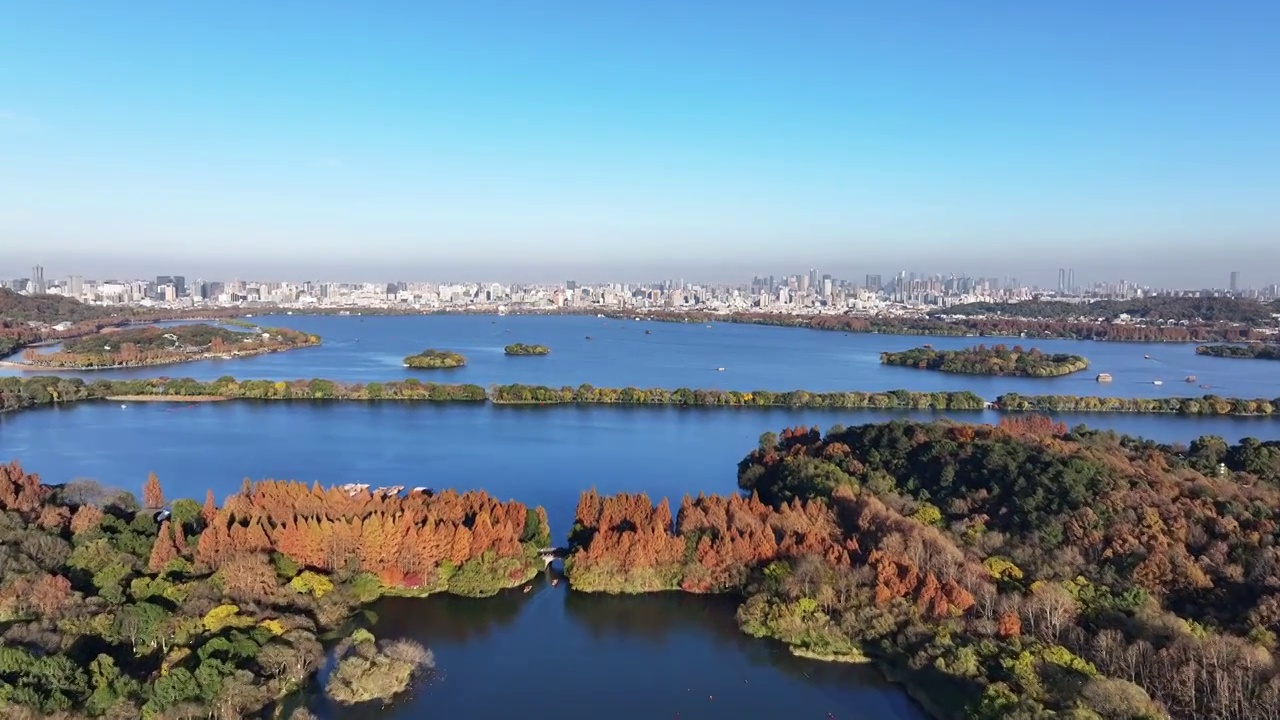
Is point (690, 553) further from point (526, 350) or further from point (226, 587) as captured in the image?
point (526, 350)

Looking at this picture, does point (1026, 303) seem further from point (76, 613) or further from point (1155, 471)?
point (76, 613)

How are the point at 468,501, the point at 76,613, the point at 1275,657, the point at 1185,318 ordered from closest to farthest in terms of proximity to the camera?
the point at 1275,657, the point at 76,613, the point at 468,501, the point at 1185,318

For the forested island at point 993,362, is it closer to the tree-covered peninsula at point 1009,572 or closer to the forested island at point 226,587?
the tree-covered peninsula at point 1009,572

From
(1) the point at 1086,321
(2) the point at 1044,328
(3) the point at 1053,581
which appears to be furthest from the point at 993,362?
(1) the point at 1086,321

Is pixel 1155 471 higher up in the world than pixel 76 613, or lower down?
higher up

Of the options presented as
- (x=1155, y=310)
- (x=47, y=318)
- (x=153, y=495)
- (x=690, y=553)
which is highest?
(x=1155, y=310)

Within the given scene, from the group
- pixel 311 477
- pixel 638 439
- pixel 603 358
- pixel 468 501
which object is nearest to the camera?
pixel 468 501

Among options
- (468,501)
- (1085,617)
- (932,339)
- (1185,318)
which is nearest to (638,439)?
(468,501)

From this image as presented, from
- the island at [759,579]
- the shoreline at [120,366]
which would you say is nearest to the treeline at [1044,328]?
the shoreline at [120,366]
